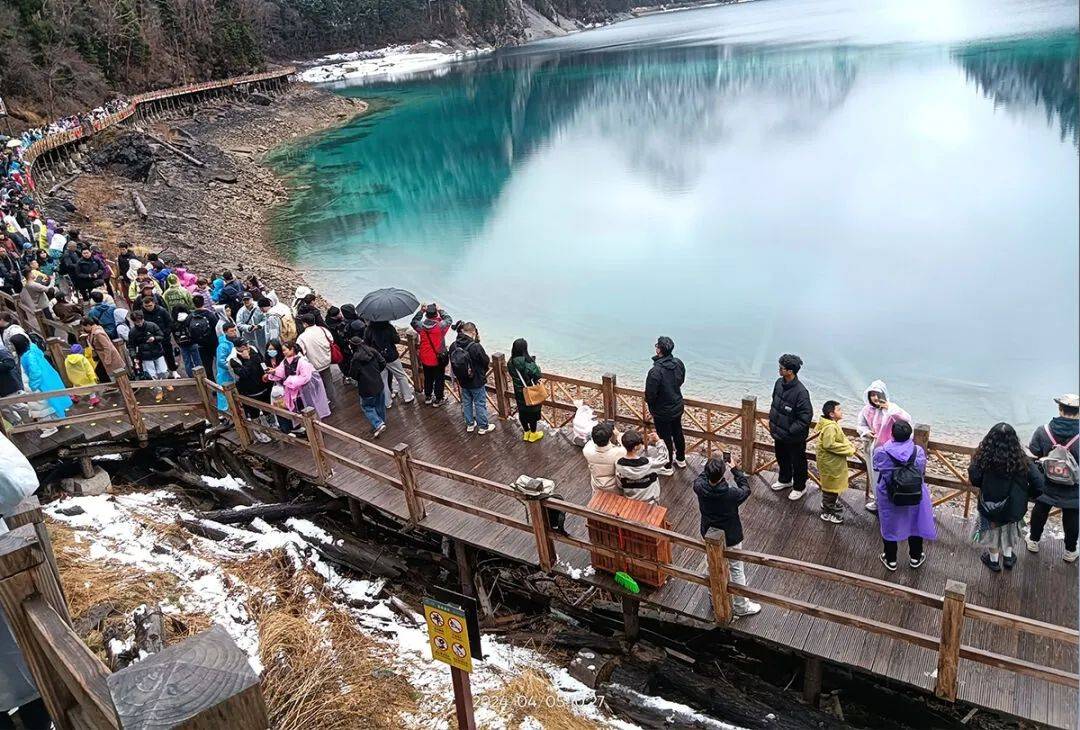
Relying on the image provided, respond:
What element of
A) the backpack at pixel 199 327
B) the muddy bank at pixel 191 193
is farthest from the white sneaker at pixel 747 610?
the muddy bank at pixel 191 193

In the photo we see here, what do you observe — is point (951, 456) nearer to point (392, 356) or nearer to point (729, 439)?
point (729, 439)

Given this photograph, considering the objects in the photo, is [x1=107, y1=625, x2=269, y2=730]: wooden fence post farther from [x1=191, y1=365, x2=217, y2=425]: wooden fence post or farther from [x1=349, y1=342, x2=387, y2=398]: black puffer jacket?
[x1=191, y1=365, x2=217, y2=425]: wooden fence post

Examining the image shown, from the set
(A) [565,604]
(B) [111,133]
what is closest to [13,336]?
(A) [565,604]

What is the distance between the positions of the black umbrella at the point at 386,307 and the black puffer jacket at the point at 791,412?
17.3 ft

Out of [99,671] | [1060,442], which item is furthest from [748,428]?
[99,671]

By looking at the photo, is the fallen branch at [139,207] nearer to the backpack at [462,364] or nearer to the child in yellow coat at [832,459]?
the backpack at [462,364]

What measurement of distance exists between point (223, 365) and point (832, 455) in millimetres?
A: 8659

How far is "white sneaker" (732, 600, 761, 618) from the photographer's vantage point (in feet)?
22.6

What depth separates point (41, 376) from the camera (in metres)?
10.5

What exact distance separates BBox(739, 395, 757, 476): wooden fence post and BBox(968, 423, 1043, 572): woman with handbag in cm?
253

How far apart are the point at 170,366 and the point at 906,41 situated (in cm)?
9445

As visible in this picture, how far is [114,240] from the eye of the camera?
1158 inches

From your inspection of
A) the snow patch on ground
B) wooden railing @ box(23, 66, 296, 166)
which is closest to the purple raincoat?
the snow patch on ground

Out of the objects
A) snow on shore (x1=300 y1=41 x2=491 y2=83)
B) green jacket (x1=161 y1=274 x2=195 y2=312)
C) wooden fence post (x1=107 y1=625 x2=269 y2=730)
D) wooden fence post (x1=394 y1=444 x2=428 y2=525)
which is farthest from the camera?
snow on shore (x1=300 y1=41 x2=491 y2=83)
